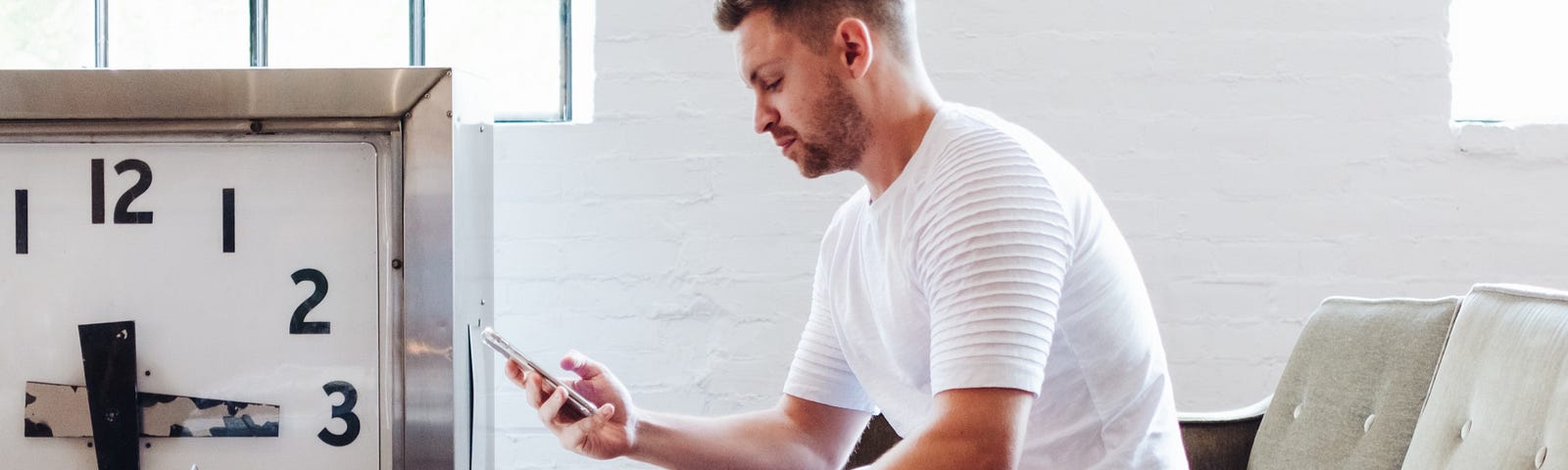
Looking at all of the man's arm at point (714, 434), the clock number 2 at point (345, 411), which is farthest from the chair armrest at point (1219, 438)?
the clock number 2 at point (345, 411)

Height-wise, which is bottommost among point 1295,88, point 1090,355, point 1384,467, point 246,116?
point 1384,467

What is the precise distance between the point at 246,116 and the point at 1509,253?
5.86ft

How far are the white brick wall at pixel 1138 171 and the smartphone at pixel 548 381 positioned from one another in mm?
667

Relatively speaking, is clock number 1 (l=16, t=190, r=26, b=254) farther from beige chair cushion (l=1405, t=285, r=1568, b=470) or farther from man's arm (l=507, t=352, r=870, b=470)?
beige chair cushion (l=1405, t=285, r=1568, b=470)

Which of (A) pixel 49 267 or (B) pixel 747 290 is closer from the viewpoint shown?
(A) pixel 49 267

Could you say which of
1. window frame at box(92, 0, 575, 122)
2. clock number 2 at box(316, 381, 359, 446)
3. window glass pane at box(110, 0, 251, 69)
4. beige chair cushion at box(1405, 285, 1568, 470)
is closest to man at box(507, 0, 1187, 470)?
clock number 2 at box(316, 381, 359, 446)

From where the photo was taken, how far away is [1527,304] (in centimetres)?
125

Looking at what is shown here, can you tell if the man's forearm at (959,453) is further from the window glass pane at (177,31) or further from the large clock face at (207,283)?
the window glass pane at (177,31)

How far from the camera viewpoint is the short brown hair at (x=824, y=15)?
1197 millimetres

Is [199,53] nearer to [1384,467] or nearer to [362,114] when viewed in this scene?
[362,114]

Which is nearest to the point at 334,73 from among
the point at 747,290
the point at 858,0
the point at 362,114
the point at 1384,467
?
the point at 362,114

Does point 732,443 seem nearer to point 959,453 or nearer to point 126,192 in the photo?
point 959,453

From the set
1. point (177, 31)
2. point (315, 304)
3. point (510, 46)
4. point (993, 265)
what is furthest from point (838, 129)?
point (177, 31)

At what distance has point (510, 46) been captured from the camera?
2029 mm
